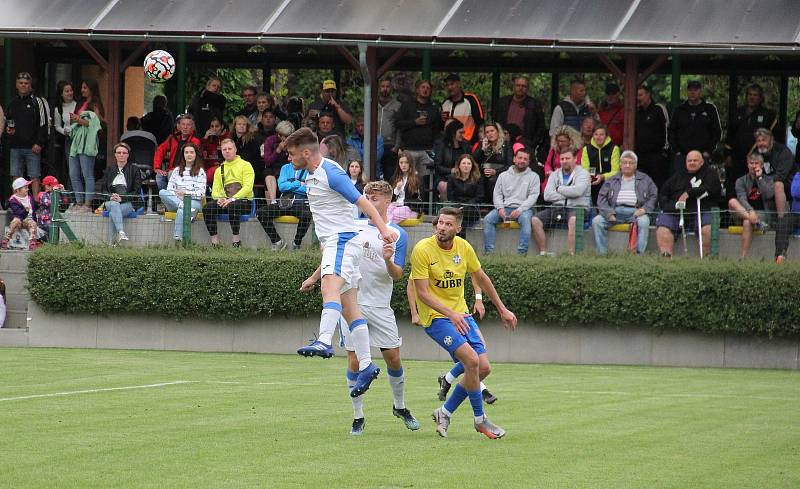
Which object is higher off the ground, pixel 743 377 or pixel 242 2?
pixel 242 2

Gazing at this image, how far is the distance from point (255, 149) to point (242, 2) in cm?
344

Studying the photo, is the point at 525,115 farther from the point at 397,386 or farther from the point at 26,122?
the point at 397,386

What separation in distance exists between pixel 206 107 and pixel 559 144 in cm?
689

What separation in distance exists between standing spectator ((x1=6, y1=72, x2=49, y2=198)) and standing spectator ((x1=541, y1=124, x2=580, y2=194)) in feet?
29.9

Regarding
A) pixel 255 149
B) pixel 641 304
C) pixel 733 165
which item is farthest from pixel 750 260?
pixel 255 149

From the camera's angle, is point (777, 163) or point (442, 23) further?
point (442, 23)

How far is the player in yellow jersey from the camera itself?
10.9m

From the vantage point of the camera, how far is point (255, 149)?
22719mm

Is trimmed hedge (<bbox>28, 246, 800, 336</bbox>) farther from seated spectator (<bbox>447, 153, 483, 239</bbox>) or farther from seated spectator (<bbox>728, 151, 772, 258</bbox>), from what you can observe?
seated spectator (<bbox>447, 153, 483, 239</bbox>)

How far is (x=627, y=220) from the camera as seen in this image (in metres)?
21.0

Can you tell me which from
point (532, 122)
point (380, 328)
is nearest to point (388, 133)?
point (532, 122)

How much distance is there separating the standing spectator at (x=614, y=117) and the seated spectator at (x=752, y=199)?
2.67m

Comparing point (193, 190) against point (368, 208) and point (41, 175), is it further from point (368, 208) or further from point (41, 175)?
point (368, 208)

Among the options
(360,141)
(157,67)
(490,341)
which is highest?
(157,67)
